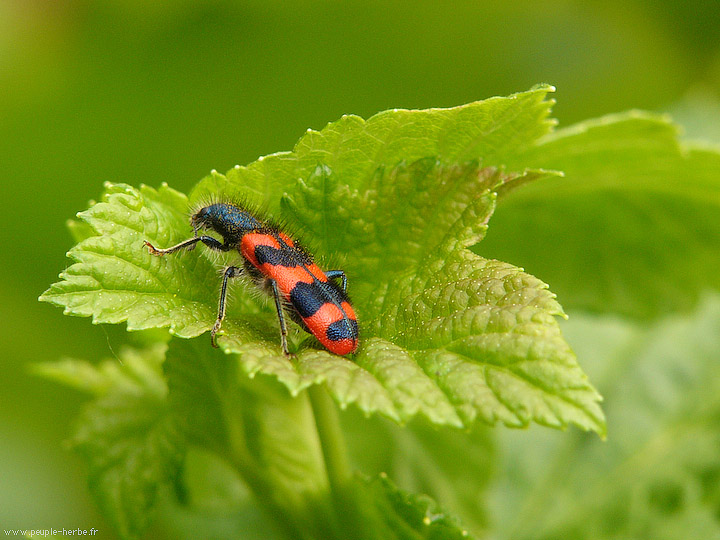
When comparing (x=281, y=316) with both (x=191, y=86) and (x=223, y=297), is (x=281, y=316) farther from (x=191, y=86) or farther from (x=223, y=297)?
(x=191, y=86)

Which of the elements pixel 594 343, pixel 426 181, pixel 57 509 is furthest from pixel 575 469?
pixel 57 509

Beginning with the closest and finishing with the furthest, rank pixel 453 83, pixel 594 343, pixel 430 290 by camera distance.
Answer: pixel 430 290
pixel 594 343
pixel 453 83

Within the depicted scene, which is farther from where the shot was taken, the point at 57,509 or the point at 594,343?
the point at 57,509

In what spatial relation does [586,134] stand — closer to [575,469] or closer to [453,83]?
[575,469]

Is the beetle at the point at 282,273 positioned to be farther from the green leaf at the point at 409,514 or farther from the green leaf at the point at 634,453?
the green leaf at the point at 634,453

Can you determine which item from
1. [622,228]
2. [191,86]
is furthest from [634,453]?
[191,86]

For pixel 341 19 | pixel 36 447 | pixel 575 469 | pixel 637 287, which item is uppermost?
pixel 341 19

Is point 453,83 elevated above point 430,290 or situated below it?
above
